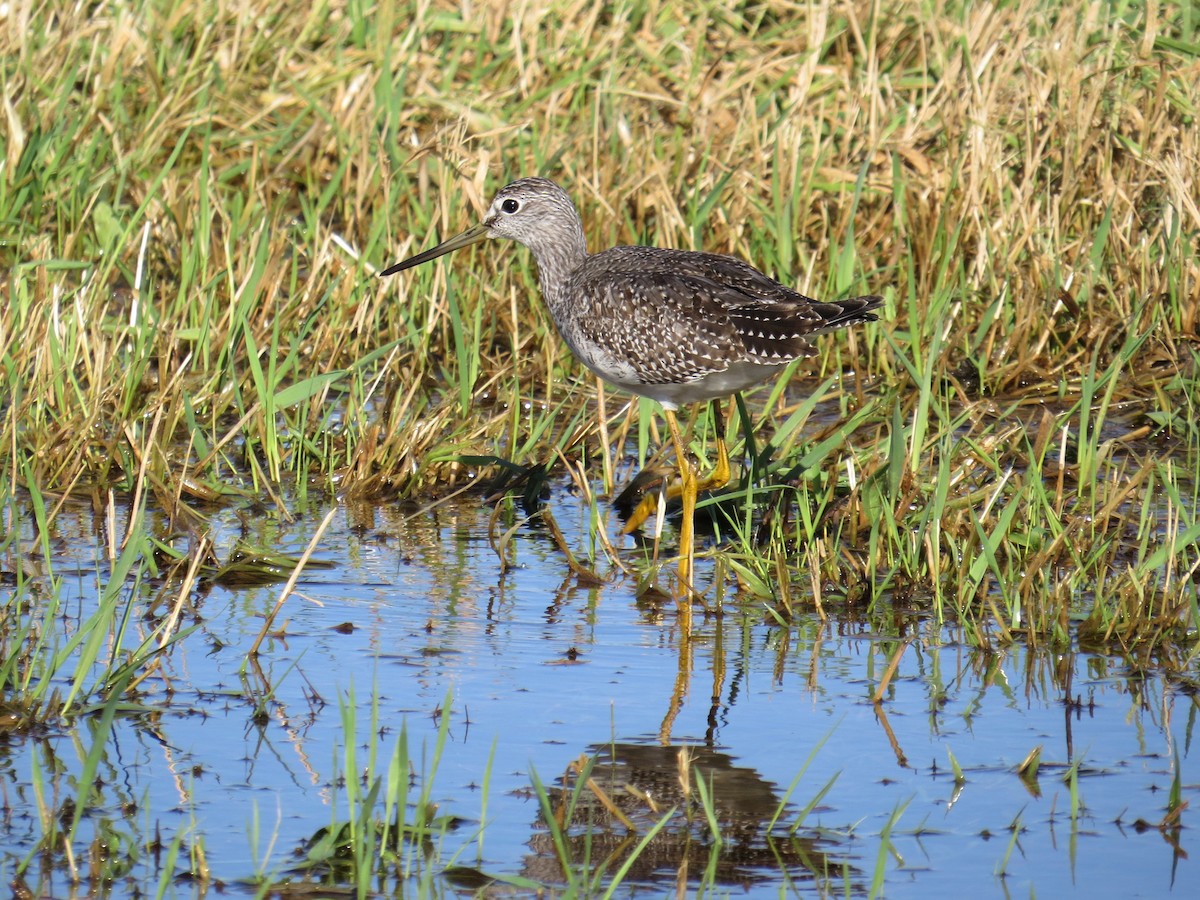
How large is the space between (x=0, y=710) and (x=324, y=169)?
547 cm

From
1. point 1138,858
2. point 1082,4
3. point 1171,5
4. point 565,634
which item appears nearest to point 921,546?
point 565,634

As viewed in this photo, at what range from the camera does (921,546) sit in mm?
5566

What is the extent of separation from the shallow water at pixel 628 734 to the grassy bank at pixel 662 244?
0.41 meters

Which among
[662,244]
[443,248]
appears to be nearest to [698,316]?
[443,248]

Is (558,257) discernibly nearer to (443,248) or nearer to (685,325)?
(443,248)

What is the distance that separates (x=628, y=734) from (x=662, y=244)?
391cm

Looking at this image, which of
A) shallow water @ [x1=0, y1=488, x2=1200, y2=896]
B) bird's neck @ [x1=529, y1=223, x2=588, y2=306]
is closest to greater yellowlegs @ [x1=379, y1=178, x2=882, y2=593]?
bird's neck @ [x1=529, y1=223, x2=588, y2=306]

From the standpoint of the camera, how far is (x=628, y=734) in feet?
15.1

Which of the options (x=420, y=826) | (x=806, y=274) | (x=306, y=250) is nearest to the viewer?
(x=420, y=826)

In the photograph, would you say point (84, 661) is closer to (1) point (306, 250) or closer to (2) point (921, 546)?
(2) point (921, 546)

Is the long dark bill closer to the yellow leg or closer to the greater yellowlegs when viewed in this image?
the greater yellowlegs

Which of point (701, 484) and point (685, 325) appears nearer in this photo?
point (685, 325)

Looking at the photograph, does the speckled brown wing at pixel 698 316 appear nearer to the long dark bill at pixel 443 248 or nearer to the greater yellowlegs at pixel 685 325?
the greater yellowlegs at pixel 685 325

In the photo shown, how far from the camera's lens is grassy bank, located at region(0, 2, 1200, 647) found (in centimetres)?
600
